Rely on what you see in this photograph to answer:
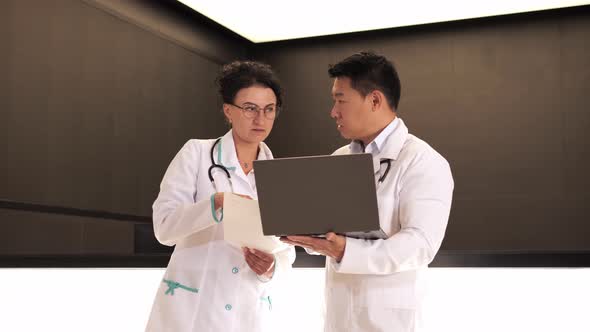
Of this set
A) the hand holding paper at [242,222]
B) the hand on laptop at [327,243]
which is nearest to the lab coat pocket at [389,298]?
the hand on laptop at [327,243]

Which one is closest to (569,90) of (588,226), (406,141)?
(588,226)

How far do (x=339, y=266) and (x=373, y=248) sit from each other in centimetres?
11

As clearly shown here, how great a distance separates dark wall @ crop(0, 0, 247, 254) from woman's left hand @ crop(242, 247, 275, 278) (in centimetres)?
409

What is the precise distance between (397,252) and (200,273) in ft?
2.48

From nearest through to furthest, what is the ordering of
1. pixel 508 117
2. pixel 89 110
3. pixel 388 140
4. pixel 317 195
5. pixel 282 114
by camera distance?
pixel 317 195 < pixel 388 140 < pixel 89 110 < pixel 508 117 < pixel 282 114

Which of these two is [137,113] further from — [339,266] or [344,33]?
[339,266]

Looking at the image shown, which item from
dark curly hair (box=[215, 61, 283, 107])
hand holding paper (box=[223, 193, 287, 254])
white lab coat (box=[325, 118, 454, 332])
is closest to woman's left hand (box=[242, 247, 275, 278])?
hand holding paper (box=[223, 193, 287, 254])

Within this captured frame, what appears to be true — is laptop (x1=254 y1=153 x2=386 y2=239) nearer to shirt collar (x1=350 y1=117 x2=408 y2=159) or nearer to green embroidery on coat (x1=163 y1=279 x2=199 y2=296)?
shirt collar (x1=350 y1=117 x2=408 y2=159)

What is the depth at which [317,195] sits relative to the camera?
205 centimetres

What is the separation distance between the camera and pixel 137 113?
26.7ft

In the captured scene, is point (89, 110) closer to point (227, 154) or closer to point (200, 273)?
point (227, 154)

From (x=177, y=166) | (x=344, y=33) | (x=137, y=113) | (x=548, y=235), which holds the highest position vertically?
(x=344, y=33)

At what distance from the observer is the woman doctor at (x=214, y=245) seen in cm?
253

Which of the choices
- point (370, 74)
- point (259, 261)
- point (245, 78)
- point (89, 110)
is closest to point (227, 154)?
point (245, 78)
